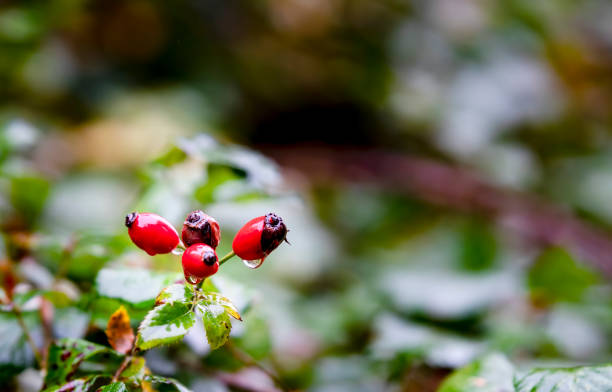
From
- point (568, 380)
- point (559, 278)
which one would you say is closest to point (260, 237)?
point (568, 380)

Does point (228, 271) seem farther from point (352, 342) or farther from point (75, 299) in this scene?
point (75, 299)

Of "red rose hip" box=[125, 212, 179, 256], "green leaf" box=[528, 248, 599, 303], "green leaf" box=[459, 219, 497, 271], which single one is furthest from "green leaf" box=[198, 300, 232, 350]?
"green leaf" box=[459, 219, 497, 271]

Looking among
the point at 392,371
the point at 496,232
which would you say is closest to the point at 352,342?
the point at 392,371

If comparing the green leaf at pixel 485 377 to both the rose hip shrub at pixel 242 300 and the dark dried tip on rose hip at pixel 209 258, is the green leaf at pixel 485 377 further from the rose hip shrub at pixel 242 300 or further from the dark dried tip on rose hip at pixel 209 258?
the dark dried tip on rose hip at pixel 209 258

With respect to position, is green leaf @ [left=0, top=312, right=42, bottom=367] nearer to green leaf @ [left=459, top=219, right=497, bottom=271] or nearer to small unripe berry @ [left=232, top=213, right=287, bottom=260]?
small unripe berry @ [left=232, top=213, right=287, bottom=260]

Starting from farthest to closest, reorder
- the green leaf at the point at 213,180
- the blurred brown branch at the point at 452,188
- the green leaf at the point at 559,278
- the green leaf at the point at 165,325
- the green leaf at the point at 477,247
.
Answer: the blurred brown branch at the point at 452,188 < the green leaf at the point at 477,247 < the green leaf at the point at 559,278 < the green leaf at the point at 213,180 < the green leaf at the point at 165,325

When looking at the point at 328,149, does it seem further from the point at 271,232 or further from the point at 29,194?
Answer: the point at 271,232

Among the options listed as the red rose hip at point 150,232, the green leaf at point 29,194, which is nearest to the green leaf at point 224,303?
the red rose hip at point 150,232

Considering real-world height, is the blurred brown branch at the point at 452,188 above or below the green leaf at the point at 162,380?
above
